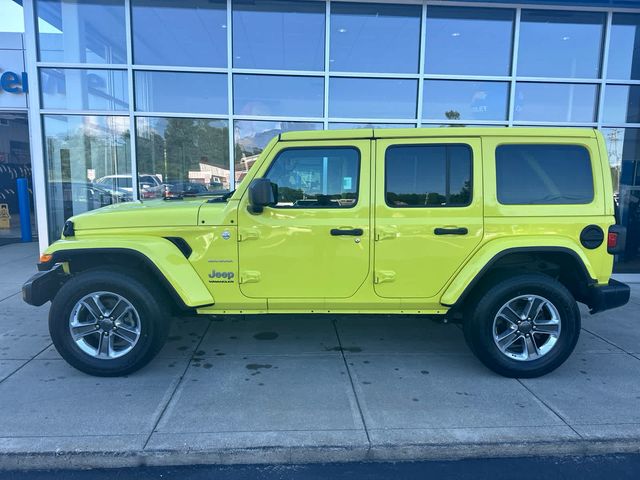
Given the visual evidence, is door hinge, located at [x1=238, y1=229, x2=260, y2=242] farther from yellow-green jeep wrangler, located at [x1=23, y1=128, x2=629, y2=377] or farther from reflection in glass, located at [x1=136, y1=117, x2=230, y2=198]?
reflection in glass, located at [x1=136, y1=117, x2=230, y2=198]

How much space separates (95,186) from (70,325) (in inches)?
202

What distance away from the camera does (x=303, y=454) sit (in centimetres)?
277

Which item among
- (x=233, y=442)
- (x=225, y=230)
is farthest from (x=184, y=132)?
(x=233, y=442)

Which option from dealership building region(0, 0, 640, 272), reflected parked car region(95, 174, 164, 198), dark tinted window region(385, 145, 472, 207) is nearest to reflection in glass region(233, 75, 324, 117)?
dealership building region(0, 0, 640, 272)

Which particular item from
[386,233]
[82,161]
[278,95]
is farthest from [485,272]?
[82,161]

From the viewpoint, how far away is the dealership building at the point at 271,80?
25.2ft

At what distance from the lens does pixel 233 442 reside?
283cm

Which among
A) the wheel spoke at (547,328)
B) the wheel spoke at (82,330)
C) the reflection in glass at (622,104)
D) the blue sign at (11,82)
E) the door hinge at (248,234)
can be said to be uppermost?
the blue sign at (11,82)

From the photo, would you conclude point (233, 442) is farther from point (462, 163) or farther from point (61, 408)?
point (462, 163)

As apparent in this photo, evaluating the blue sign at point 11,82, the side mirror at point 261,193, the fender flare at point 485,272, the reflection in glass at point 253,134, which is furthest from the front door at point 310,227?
the blue sign at point 11,82

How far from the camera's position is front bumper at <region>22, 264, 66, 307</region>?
3.71 metres

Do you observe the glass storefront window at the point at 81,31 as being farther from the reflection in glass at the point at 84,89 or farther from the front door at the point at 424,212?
the front door at the point at 424,212

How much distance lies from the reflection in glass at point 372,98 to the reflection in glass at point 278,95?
30 cm

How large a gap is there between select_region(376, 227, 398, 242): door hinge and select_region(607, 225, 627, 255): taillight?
1731 millimetres
